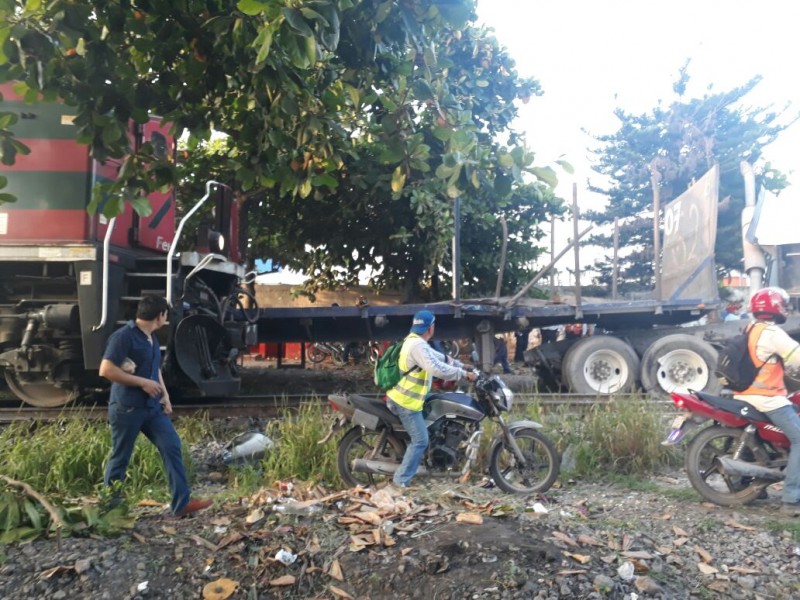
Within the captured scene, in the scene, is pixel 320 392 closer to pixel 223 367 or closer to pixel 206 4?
pixel 223 367

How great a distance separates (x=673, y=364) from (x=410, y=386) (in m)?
5.36

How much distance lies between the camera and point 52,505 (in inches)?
144

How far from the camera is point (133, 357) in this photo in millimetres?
4188

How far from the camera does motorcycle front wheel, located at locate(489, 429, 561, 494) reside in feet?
16.3

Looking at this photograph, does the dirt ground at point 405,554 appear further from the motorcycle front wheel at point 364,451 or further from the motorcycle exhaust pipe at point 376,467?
the motorcycle front wheel at point 364,451

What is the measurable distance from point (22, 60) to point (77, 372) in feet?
14.3

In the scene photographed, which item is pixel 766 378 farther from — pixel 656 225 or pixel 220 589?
pixel 656 225

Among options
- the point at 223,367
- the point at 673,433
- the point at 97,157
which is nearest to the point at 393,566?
the point at 673,433

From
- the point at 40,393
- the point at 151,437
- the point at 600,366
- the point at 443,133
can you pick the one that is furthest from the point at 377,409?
the point at 600,366

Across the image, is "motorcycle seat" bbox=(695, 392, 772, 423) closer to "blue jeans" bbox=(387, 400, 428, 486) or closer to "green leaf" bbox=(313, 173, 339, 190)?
"blue jeans" bbox=(387, 400, 428, 486)

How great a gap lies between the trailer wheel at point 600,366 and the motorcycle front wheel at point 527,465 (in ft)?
13.4

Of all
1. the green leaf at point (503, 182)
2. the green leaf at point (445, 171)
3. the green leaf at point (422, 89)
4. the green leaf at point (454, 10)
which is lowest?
the green leaf at point (503, 182)

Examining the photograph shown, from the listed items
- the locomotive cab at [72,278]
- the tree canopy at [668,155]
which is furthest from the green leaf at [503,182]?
the tree canopy at [668,155]

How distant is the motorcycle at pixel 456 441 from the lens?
16.4ft
